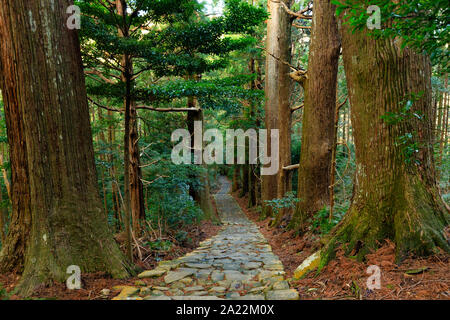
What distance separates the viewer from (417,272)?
2.52 meters

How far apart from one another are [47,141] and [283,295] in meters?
3.31

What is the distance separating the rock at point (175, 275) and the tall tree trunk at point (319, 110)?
129 inches

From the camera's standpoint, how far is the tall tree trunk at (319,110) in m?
5.95

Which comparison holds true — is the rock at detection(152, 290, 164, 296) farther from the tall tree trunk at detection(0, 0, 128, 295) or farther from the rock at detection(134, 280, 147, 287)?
the tall tree trunk at detection(0, 0, 128, 295)

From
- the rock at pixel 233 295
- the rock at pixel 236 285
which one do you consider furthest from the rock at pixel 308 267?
the rock at pixel 233 295

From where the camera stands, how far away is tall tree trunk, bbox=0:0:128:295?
3111 millimetres

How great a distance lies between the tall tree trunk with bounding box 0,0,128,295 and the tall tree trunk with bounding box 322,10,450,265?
3.21 m

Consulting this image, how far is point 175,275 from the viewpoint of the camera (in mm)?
3861

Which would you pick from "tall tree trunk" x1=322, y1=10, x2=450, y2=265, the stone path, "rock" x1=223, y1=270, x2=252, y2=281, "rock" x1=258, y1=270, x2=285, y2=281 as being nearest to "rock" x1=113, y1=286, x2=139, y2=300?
the stone path

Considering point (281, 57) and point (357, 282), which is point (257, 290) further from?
point (281, 57)

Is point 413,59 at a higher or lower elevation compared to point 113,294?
higher
